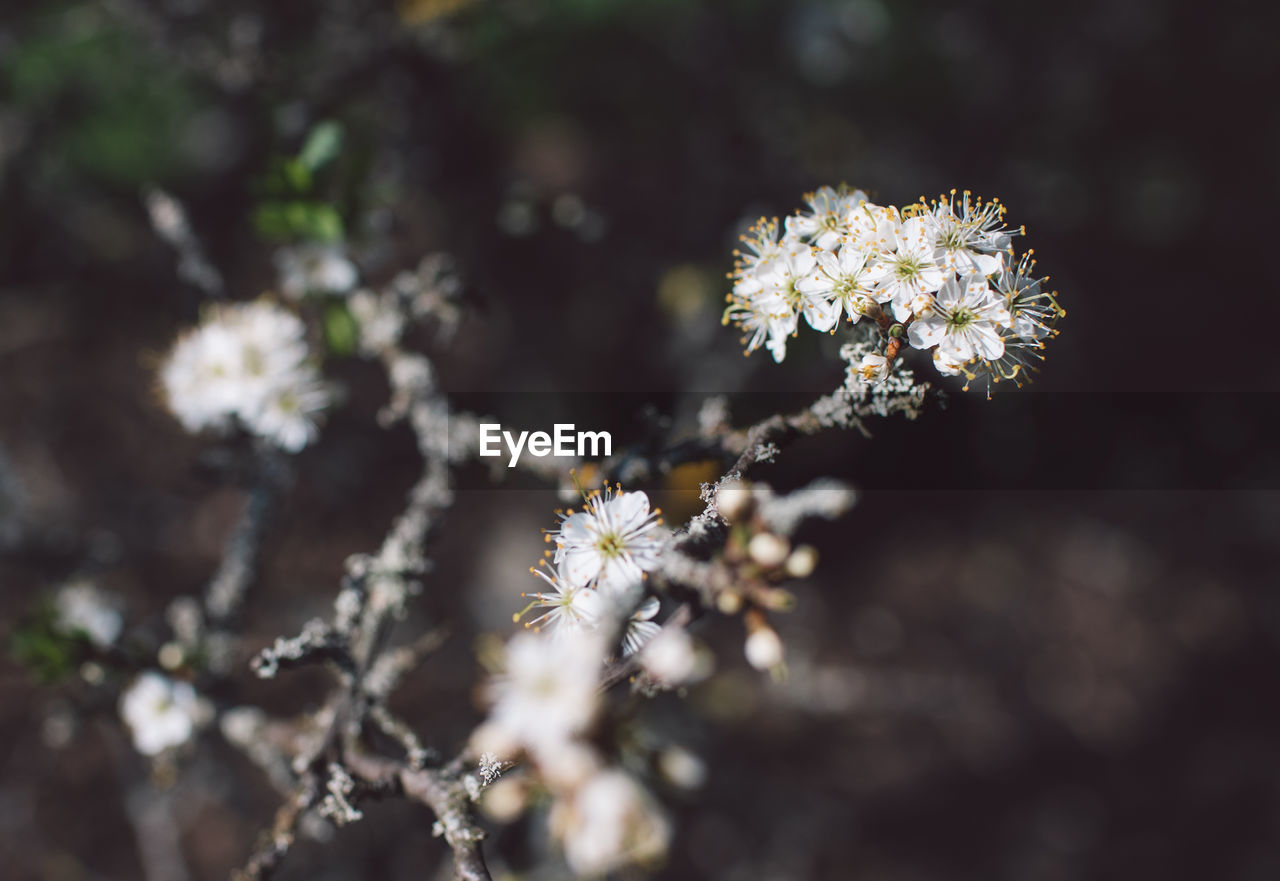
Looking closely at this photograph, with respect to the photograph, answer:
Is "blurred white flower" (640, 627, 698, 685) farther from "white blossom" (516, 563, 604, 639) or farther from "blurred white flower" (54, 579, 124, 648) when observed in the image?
"blurred white flower" (54, 579, 124, 648)

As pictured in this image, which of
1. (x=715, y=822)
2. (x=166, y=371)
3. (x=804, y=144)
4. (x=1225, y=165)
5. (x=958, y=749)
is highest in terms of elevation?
(x=1225, y=165)

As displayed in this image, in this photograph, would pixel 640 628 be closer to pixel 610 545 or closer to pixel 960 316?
pixel 610 545

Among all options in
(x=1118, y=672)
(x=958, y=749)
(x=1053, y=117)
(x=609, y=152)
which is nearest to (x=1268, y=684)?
(x=1118, y=672)

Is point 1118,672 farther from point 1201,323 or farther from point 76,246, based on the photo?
point 76,246

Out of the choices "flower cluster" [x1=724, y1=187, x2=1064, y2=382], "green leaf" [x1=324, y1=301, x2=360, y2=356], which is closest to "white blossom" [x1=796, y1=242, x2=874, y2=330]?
"flower cluster" [x1=724, y1=187, x2=1064, y2=382]

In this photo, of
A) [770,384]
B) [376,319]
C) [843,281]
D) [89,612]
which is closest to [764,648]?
[843,281]

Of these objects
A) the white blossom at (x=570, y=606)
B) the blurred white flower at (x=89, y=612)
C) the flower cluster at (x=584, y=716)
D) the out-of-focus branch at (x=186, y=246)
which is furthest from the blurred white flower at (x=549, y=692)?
the out-of-focus branch at (x=186, y=246)

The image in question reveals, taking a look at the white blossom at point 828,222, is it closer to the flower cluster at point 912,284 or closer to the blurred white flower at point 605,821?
the flower cluster at point 912,284
